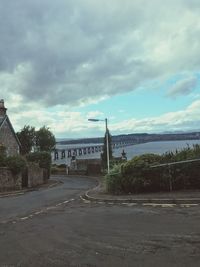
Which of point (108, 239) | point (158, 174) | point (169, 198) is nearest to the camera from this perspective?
point (108, 239)

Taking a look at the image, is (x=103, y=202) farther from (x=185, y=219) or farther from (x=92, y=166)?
(x=92, y=166)

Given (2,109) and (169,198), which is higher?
(2,109)

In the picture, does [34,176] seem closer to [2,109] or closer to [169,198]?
[2,109]

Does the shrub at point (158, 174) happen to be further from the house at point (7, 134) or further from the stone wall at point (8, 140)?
the stone wall at point (8, 140)

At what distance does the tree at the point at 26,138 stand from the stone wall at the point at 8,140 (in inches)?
1362

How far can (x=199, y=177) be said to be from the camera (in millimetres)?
18500

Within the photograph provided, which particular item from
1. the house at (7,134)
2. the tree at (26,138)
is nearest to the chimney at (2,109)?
the house at (7,134)

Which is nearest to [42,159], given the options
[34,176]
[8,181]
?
[34,176]

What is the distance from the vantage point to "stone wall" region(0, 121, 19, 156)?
58.2 meters

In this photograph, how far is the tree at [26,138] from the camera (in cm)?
9851

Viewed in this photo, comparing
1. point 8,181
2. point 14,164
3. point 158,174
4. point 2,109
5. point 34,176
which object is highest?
point 2,109

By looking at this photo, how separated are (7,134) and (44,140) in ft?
164

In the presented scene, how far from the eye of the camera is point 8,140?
59.9 meters

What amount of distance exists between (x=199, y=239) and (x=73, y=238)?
9.32ft
